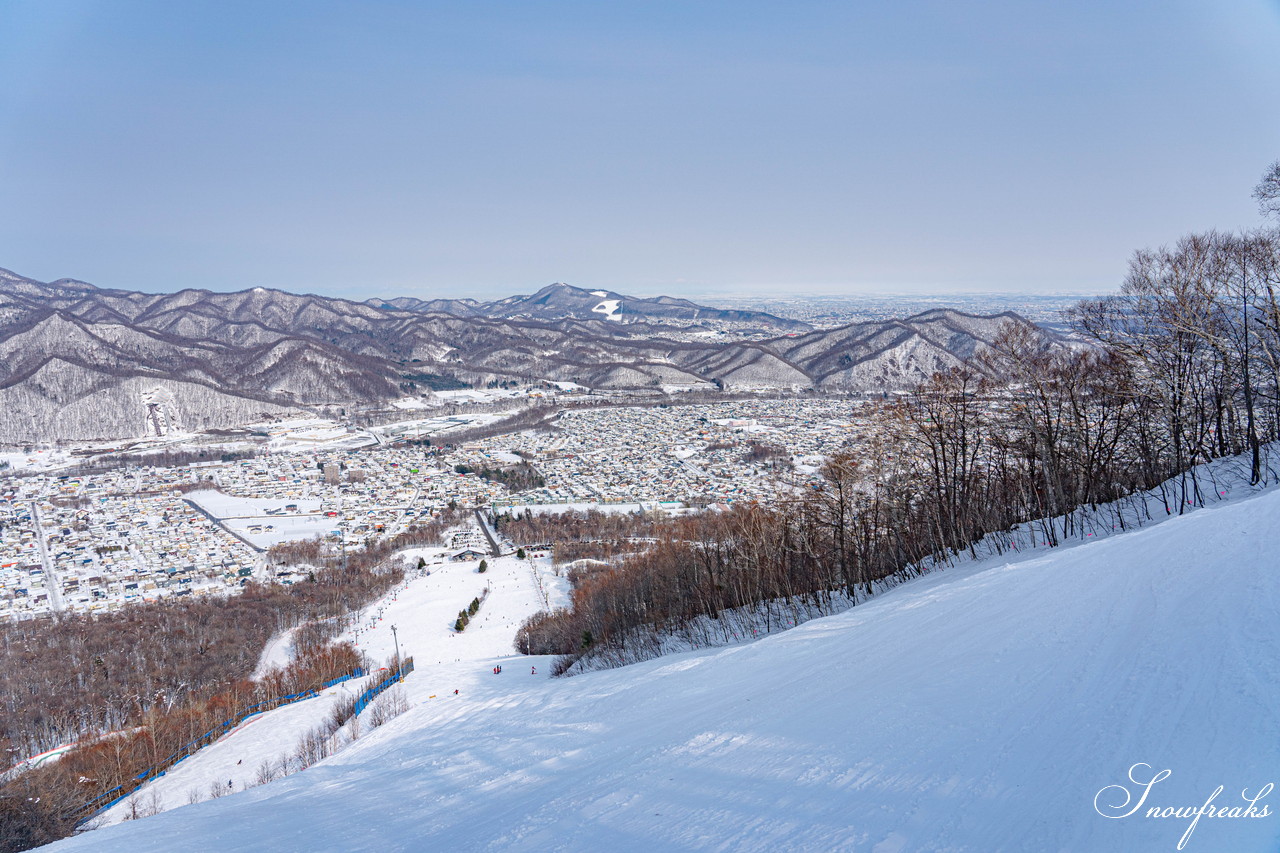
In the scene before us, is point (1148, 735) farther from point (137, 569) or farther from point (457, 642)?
point (137, 569)

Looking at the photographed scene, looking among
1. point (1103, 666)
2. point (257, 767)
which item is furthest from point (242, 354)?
point (1103, 666)

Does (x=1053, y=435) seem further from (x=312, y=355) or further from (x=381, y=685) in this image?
(x=312, y=355)

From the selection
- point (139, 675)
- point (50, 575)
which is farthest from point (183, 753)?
point (50, 575)

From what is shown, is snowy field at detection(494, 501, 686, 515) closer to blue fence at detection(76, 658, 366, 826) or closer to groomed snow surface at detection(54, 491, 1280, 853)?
blue fence at detection(76, 658, 366, 826)

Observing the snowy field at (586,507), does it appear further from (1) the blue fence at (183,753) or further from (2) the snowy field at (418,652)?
(1) the blue fence at (183,753)

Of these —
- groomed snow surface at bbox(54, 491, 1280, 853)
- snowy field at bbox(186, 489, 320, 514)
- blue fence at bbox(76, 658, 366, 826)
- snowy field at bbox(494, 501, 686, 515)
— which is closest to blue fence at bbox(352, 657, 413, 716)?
blue fence at bbox(76, 658, 366, 826)

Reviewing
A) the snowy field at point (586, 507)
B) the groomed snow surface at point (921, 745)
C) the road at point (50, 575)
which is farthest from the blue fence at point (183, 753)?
the snowy field at point (586, 507)
